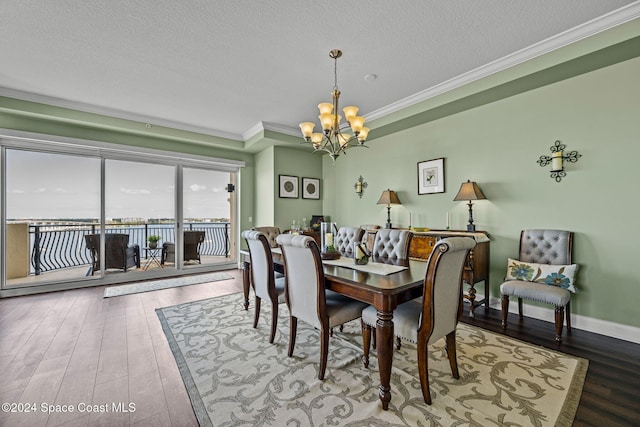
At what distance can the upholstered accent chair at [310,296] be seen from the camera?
75.8 inches

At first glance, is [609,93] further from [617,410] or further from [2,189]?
[2,189]

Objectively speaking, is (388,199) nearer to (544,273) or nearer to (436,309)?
(544,273)

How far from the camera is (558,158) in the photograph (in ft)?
9.55

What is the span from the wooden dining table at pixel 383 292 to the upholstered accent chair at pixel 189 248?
428cm

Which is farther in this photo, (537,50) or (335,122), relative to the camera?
(335,122)

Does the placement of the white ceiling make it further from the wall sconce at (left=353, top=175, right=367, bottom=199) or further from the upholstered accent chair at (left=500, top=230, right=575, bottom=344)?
the upholstered accent chair at (left=500, top=230, right=575, bottom=344)

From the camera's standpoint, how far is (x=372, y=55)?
2824mm

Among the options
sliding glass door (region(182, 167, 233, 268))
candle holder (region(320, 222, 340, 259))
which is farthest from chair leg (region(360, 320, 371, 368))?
sliding glass door (region(182, 167, 233, 268))

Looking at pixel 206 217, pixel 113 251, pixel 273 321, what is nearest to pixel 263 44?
pixel 273 321

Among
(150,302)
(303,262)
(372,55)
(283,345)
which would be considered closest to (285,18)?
(372,55)

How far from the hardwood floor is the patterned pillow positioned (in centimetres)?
50

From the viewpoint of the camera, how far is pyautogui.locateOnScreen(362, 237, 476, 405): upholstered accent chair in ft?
5.40

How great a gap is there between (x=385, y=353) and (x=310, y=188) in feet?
15.1

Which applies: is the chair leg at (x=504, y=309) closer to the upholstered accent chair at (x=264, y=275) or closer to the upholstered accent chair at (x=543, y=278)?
the upholstered accent chair at (x=543, y=278)
